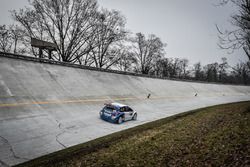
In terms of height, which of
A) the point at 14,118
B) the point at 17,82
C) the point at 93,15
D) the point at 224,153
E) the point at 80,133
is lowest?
the point at 80,133

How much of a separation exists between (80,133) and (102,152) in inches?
143

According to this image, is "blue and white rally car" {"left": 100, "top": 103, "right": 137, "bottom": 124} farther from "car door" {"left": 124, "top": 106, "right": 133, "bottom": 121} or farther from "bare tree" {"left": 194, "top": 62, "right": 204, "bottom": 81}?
"bare tree" {"left": 194, "top": 62, "right": 204, "bottom": 81}

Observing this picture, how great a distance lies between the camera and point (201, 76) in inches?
3846

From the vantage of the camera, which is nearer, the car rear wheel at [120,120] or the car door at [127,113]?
the car rear wheel at [120,120]

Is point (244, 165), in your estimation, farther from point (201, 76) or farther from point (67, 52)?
point (201, 76)

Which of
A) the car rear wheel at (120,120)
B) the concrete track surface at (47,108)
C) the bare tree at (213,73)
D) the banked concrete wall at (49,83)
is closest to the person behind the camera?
the concrete track surface at (47,108)

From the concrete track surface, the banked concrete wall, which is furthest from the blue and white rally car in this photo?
the banked concrete wall

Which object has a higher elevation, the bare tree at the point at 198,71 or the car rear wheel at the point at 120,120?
the bare tree at the point at 198,71

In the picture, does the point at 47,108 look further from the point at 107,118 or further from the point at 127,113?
the point at 127,113

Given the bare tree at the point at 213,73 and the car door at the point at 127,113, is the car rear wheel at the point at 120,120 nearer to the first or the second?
the car door at the point at 127,113

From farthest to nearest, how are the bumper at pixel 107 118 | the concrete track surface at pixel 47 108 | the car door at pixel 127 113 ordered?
1. the car door at pixel 127 113
2. the bumper at pixel 107 118
3. the concrete track surface at pixel 47 108

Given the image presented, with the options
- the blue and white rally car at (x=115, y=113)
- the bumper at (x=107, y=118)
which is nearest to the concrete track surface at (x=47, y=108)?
the bumper at (x=107, y=118)

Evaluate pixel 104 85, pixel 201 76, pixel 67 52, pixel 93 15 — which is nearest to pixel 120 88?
pixel 104 85

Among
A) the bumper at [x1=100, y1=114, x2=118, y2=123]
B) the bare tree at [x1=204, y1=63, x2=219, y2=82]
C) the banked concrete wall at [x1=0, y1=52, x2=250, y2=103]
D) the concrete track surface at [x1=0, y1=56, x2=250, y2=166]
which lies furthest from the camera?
the bare tree at [x1=204, y1=63, x2=219, y2=82]
